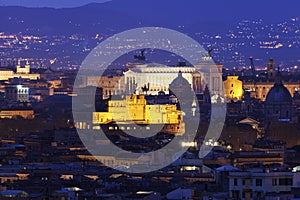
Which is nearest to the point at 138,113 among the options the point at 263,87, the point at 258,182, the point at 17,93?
the point at 17,93

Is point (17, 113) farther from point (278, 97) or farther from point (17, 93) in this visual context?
point (17, 93)

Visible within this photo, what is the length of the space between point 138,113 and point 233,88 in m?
32.3

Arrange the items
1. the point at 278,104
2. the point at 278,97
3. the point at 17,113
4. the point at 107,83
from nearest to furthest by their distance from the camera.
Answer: the point at 278,104
the point at 278,97
the point at 17,113
the point at 107,83

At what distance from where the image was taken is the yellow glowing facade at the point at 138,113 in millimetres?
95688

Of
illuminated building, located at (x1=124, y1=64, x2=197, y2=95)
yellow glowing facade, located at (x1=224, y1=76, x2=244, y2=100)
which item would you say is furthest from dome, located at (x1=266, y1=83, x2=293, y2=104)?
illuminated building, located at (x1=124, y1=64, x2=197, y2=95)

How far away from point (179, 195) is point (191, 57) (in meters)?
124

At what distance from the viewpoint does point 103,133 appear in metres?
82.1

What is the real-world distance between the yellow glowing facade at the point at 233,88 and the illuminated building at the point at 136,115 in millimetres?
21802

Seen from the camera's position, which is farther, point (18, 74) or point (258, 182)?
point (18, 74)

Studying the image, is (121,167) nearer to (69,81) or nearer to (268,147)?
(268,147)

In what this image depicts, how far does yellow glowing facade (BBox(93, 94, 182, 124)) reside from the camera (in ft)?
314

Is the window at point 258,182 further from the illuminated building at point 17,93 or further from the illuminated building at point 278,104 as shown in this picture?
the illuminated building at point 17,93

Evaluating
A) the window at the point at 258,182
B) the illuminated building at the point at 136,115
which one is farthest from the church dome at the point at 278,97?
the window at the point at 258,182

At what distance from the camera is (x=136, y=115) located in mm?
98812
